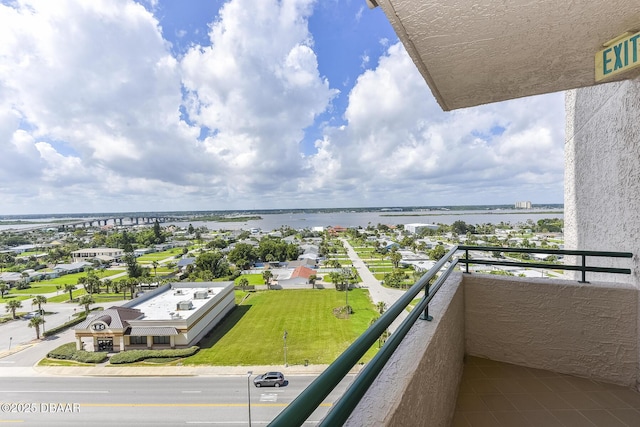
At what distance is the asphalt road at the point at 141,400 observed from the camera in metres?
10.5

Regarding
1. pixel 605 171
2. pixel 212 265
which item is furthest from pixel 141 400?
pixel 212 265

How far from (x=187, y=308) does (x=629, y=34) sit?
18.2m

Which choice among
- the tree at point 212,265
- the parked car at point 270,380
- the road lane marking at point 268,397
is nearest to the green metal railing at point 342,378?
the parked car at point 270,380

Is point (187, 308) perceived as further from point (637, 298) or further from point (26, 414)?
point (637, 298)

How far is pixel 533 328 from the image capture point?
6.50 ft

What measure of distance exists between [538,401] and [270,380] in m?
11.6

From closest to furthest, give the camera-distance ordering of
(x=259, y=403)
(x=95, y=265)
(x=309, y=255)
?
(x=259, y=403) → (x=95, y=265) → (x=309, y=255)

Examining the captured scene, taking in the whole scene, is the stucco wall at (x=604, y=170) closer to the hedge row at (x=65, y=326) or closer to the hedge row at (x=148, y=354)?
the hedge row at (x=148, y=354)

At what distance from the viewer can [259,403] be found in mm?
10664

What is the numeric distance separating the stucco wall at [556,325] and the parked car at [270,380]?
11051mm

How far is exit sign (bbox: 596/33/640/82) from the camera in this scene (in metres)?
1.28

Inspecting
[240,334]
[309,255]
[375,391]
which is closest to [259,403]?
[240,334]

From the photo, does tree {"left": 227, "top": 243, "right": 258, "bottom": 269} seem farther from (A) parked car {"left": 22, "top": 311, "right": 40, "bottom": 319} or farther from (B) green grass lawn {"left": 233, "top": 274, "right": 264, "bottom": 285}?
(A) parked car {"left": 22, "top": 311, "right": 40, "bottom": 319}

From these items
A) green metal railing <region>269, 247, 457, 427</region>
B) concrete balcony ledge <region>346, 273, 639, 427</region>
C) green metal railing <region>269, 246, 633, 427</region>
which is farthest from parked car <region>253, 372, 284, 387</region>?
green metal railing <region>269, 247, 457, 427</region>
